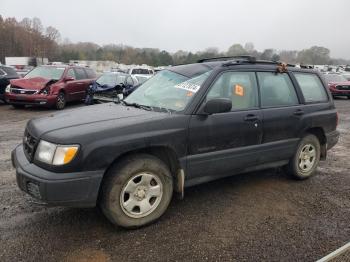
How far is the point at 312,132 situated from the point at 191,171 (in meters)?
2.46

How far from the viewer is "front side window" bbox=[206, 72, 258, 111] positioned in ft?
13.8

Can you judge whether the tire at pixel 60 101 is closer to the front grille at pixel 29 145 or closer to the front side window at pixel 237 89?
the front grille at pixel 29 145

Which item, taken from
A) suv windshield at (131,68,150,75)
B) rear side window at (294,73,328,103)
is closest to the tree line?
suv windshield at (131,68,150,75)

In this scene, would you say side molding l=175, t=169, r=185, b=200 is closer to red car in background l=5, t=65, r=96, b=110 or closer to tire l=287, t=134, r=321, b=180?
tire l=287, t=134, r=321, b=180

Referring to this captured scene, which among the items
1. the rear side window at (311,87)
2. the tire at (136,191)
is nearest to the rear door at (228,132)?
the tire at (136,191)

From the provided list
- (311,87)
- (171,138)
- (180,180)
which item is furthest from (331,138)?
(171,138)

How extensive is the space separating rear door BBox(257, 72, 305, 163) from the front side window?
151mm

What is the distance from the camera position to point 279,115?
15.4ft

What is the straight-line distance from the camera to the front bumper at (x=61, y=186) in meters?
3.09

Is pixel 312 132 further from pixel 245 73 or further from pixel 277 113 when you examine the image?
pixel 245 73

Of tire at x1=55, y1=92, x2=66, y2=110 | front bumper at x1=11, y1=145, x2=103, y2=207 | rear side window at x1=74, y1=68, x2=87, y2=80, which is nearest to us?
front bumper at x1=11, y1=145, x2=103, y2=207

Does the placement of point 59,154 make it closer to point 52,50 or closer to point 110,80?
point 110,80

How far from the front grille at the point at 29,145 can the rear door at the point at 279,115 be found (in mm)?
2722

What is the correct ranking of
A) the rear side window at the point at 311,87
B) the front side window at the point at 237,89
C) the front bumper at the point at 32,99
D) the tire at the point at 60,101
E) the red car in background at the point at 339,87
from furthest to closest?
the red car in background at the point at 339,87
the tire at the point at 60,101
the front bumper at the point at 32,99
the rear side window at the point at 311,87
the front side window at the point at 237,89
